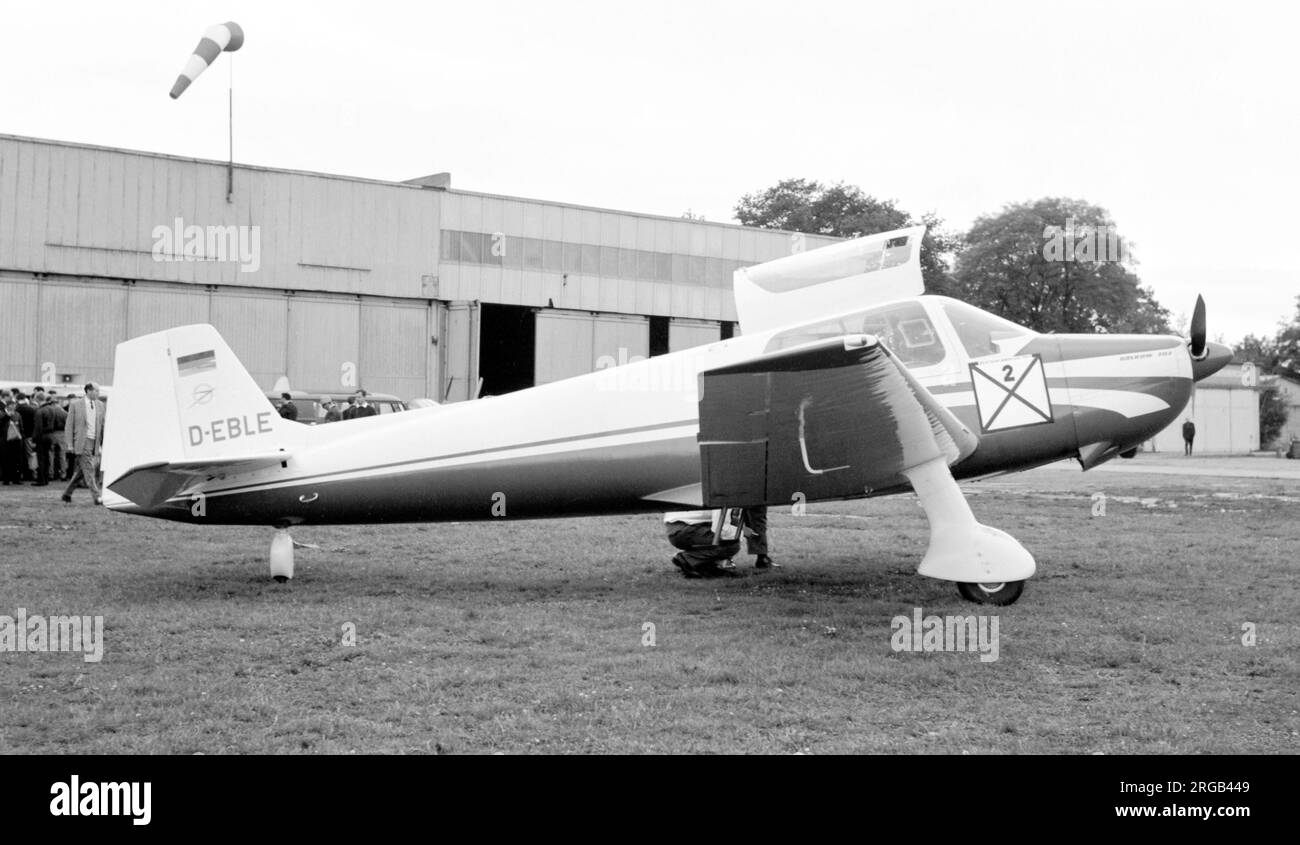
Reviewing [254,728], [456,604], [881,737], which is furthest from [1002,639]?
[254,728]

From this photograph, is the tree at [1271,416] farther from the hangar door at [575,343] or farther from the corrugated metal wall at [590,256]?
the hangar door at [575,343]

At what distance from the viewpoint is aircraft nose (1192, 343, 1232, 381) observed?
367 inches

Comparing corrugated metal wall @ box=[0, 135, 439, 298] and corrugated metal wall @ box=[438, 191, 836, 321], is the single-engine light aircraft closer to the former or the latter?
corrugated metal wall @ box=[0, 135, 439, 298]

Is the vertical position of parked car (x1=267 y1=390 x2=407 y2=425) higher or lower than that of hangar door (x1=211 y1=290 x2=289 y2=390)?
lower

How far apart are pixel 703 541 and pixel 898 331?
2.67 metres

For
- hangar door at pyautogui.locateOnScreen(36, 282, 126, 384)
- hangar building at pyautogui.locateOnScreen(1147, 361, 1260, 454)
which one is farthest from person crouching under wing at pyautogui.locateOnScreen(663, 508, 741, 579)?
hangar building at pyautogui.locateOnScreen(1147, 361, 1260, 454)

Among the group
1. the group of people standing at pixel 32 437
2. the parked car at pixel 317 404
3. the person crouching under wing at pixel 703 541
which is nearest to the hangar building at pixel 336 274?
the parked car at pixel 317 404

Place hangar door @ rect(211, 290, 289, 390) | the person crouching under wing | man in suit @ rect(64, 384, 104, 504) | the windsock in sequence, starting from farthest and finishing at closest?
hangar door @ rect(211, 290, 289, 390), the windsock, man in suit @ rect(64, 384, 104, 504), the person crouching under wing

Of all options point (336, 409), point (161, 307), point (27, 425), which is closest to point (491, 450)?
point (336, 409)

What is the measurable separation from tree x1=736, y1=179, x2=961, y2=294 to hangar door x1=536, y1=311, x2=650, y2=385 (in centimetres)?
3890

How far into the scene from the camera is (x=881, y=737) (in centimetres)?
519

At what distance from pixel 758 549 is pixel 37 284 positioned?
87.2 feet

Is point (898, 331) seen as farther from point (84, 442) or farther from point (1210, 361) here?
point (84, 442)
